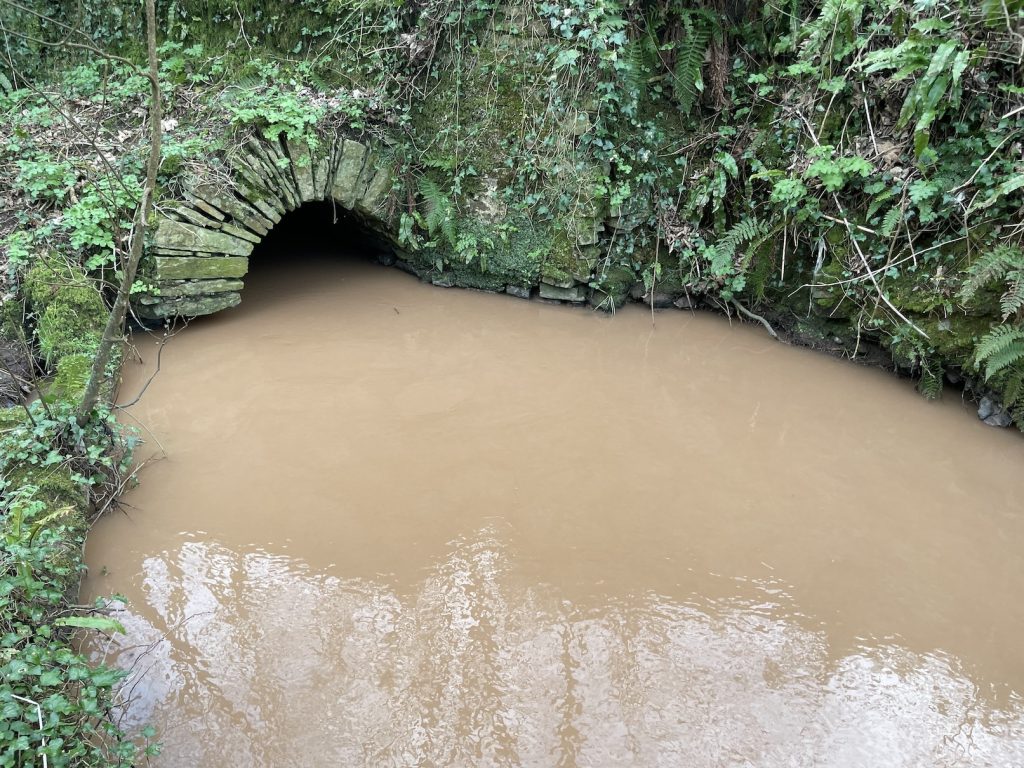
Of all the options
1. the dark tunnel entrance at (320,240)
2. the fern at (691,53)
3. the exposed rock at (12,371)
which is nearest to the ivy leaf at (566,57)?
the fern at (691,53)

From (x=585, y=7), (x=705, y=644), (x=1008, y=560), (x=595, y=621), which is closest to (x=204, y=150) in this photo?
(x=585, y=7)

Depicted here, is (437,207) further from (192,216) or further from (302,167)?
(192,216)

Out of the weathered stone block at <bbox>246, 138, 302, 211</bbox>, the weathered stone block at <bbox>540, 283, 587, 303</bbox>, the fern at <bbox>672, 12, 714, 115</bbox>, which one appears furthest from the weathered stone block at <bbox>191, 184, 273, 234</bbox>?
the fern at <bbox>672, 12, 714, 115</bbox>

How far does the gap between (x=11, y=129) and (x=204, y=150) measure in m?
2.06

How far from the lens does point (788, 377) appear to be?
5.75m

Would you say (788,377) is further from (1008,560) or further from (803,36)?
(803,36)

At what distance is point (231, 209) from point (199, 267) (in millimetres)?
582

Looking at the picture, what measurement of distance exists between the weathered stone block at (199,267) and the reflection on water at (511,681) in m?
3.13

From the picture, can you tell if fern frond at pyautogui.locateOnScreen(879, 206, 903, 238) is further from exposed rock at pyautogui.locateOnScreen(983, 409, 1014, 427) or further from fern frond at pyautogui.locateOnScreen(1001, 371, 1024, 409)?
exposed rock at pyautogui.locateOnScreen(983, 409, 1014, 427)

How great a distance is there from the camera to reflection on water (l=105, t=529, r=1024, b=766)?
288cm

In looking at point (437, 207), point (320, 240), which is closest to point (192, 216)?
point (437, 207)

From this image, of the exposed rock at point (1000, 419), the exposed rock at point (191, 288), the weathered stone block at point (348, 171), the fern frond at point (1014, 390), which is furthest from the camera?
the weathered stone block at point (348, 171)

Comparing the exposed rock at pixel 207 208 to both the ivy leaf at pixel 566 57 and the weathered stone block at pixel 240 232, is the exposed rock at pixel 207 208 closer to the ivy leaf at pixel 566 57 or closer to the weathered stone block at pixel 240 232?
the weathered stone block at pixel 240 232

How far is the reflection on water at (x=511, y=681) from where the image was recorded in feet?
9.45
